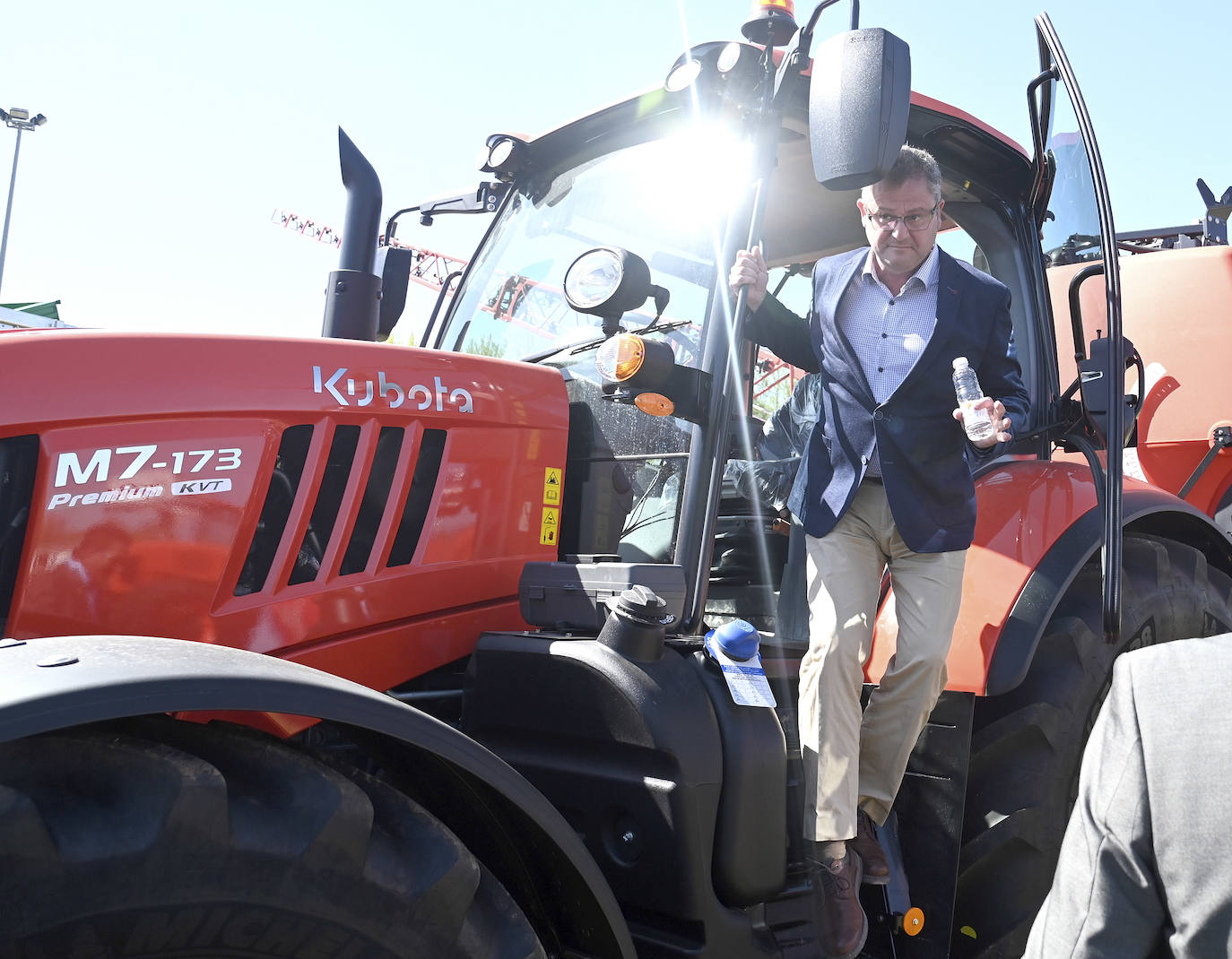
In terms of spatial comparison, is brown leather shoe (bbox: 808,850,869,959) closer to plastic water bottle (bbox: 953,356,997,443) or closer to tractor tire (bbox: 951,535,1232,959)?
tractor tire (bbox: 951,535,1232,959)

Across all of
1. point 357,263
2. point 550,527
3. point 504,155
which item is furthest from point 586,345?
point 504,155

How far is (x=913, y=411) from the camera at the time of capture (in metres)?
2.52

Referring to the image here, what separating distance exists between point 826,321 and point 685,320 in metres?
0.36

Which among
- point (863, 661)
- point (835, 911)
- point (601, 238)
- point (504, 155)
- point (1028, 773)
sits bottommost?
point (835, 911)

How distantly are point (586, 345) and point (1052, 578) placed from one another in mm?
1349

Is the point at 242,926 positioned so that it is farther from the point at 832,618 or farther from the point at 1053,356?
the point at 1053,356

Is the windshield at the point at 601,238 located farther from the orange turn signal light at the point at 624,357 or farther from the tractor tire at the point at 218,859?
the tractor tire at the point at 218,859

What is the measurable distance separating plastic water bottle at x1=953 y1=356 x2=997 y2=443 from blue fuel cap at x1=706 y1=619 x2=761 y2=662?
0.64 metres

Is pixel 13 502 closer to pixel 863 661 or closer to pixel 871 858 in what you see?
pixel 863 661

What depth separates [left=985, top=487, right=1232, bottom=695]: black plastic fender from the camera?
2656 mm

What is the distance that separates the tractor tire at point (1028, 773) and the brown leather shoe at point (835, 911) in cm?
51

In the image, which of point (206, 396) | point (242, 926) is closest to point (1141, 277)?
point (206, 396)

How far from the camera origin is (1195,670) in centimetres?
91

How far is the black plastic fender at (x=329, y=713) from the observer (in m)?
1.34
